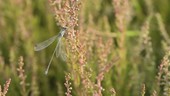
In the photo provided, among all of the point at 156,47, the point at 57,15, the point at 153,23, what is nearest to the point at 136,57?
the point at 156,47

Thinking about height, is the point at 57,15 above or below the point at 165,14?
above

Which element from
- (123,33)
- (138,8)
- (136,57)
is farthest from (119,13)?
(138,8)

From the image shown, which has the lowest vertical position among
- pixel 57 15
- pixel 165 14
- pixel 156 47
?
pixel 156 47

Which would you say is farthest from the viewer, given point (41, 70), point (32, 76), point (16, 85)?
point (41, 70)

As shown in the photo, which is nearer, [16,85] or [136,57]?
[16,85]

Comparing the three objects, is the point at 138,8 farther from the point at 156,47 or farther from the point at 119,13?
the point at 119,13

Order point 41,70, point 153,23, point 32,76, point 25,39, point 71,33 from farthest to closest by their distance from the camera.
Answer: point 153,23
point 25,39
point 41,70
point 32,76
point 71,33
